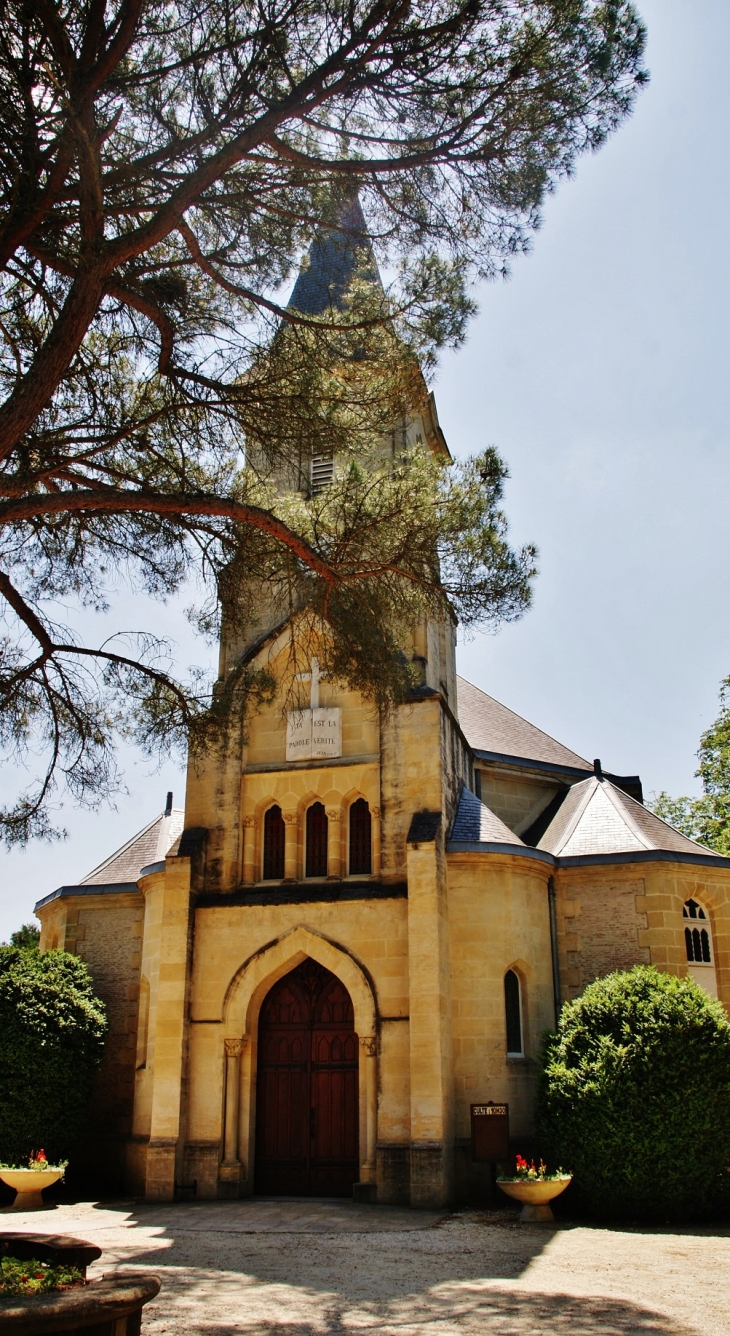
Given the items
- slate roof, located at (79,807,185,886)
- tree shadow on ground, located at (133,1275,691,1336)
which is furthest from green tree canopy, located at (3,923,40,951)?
tree shadow on ground, located at (133,1275,691,1336)

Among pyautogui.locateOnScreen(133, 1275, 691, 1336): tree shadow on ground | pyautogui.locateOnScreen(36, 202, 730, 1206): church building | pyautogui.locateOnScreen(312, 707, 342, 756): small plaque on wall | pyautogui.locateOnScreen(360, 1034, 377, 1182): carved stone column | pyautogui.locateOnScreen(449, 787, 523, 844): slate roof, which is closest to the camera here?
pyautogui.locateOnScreen(133, 1275, 691, 1336): tree shadow on ground

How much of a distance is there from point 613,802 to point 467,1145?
708 cm

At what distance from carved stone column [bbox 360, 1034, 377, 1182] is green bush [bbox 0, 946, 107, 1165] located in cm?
473

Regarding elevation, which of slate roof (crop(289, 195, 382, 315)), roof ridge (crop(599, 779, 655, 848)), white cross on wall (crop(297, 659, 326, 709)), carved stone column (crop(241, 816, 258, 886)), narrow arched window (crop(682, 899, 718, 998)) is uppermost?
slate roof (crop(289, 195, 382, 315))

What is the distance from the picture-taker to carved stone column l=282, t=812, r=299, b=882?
16281 millimetres

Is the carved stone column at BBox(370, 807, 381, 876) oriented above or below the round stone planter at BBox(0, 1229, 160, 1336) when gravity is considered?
above

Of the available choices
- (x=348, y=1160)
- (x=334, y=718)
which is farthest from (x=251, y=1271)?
(x=334, y=718)

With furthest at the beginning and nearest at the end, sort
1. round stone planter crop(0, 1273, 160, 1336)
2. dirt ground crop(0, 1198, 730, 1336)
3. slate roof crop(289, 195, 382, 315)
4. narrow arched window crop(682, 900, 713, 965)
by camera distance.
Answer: narrow arched window crop(682, 900, 713, 965) < slate roof crop(289, 195, 382, 315) < dirt ground crop(0, 1198, 730, 1336) < round stone planter crop(0, 1273, 160, 1336)

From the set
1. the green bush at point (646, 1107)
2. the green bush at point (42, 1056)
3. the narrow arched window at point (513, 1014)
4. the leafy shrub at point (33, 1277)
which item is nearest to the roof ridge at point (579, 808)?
the narrow arched window at point (513, 1014)

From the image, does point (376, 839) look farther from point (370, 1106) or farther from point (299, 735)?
point (370, 1106)

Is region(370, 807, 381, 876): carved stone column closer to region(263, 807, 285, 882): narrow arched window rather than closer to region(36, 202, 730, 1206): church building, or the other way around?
region(36, 202, 730, 1206): church building

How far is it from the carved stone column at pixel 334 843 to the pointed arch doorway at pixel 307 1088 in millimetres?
1368

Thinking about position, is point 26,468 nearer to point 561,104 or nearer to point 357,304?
point 357,304

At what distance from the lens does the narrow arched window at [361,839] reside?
53.2ft
